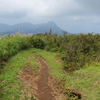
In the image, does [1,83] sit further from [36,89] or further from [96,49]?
[96,49]

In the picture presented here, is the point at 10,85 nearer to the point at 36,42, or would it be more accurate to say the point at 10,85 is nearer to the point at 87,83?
the point at 87,83

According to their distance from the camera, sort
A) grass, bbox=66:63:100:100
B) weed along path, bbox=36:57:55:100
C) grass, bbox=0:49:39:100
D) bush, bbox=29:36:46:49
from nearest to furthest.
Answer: grass, bbox=0:49:39:100 → grass, bbox=66:63:100:100 → weed along path, bbox=36:57:55:100 → bush, bbox=29:36:46:49

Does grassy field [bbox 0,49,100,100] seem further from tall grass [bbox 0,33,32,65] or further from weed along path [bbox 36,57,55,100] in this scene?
tall grass [bbox 0,33,32,65]

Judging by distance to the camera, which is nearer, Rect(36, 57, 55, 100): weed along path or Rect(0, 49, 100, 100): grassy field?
Rect(0, 49, 100, 100): grassy field

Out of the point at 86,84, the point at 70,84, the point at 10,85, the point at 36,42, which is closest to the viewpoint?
the point at 10,85

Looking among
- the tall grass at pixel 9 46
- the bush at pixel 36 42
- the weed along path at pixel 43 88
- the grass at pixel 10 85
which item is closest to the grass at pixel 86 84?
the weed along path at pixel 43 88

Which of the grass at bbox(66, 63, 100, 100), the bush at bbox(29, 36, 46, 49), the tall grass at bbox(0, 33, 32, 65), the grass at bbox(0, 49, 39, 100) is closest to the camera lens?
the grass at bbox(0, 49, 39, 100)

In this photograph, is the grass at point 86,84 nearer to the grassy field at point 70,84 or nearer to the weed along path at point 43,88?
the grassy field at point 70,84

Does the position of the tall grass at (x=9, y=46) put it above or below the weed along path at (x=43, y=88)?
above

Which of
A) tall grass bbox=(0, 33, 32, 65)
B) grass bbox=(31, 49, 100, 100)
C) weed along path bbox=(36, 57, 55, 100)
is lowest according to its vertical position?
weed along path bbox=(36, 57, 55, 100)

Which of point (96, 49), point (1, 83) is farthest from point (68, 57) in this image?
point (1, 83)

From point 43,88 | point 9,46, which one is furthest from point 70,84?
point 9,46

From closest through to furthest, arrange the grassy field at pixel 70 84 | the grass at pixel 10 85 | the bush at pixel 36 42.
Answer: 1. the grass at pixel 10 85
2. the grassy field at pixel 70 84
3. the bush at pixel 36 42

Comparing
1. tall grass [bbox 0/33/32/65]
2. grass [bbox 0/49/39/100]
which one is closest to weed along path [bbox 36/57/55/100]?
grass [bbox 0/49/39/100]
